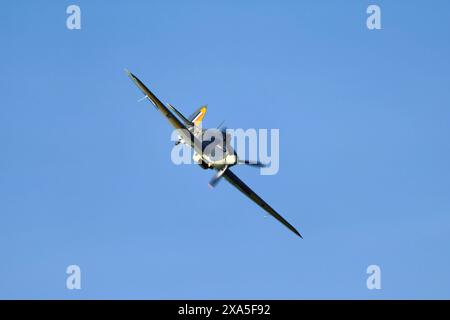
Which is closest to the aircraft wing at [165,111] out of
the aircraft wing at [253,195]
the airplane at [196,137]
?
the airplane at [196,137]

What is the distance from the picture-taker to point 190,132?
6059cm

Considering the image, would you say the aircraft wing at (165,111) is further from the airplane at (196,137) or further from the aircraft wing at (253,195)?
the aircraft wing at (253,195)

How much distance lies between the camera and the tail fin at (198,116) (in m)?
62.8

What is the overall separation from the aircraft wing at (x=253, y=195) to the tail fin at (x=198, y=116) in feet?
17.5

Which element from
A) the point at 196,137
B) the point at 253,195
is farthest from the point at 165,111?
the point at 253,195

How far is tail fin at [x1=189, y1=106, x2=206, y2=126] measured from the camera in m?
62.8

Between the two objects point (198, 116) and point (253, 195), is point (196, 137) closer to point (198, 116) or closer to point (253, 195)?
point (198, 116)
